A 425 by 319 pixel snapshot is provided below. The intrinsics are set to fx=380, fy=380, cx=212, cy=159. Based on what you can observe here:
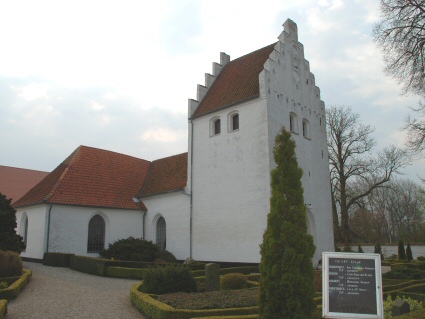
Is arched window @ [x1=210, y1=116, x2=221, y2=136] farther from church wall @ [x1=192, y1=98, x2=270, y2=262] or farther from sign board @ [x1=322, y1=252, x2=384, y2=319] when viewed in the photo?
sign board @ [x1=322, y1=252, x2=384, y2=319]

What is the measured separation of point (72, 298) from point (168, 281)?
2874 mm

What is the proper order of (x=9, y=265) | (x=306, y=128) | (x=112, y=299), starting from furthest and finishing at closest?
(x=306, y=128) → (x=9, y=265) → (x=112, y=299)

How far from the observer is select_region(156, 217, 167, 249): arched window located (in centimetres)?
2397

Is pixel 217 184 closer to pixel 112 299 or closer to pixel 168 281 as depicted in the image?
pixel 168 281

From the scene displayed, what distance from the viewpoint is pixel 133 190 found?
26.0 meters

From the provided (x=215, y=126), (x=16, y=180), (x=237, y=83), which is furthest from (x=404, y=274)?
(x=16, y=180)

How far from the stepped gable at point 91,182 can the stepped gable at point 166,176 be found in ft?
2.77

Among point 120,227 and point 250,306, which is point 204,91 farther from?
point 250,306

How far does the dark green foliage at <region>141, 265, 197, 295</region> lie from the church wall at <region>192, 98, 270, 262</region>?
735cm

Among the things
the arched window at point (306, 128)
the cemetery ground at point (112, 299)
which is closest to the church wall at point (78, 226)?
the cemetery ground at point (112, 299)

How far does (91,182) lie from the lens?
77.6ft

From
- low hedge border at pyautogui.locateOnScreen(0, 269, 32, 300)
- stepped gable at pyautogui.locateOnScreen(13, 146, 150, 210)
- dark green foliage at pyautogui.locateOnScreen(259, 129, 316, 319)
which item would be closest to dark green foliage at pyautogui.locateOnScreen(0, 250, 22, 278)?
low hedge border at pyautogui.locateOnScreen(0, 269, 32, 300)

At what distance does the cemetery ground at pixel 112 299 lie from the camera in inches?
357

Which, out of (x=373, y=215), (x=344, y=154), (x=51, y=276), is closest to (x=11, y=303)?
(x=51, y=276)
